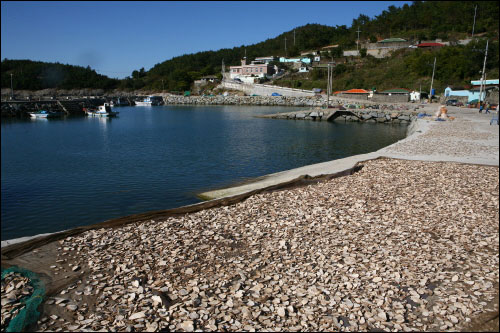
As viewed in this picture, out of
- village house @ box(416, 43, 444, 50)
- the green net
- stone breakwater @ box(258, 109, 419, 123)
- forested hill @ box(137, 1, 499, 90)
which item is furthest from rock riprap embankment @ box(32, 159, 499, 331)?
forested hill @ box(137, 1, 499, 90)

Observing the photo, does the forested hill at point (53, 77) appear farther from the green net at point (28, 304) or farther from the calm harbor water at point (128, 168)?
the green net at point (28, 304)

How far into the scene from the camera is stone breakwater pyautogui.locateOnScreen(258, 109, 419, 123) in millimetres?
41750

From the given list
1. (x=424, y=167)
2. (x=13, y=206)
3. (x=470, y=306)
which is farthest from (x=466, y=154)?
(x=13, y=206)

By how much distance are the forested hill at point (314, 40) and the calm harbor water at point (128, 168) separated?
49.4 m

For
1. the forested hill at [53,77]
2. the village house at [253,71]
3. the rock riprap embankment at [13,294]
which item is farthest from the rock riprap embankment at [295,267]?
the forested hill at [53,77]

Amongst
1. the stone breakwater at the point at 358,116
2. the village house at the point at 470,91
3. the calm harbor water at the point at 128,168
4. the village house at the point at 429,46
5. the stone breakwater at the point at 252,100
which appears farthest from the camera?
the village house at the point at 429,46

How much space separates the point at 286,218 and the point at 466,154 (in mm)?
10133

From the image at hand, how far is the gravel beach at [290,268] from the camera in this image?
15.2ft

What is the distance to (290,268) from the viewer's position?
19.7ft

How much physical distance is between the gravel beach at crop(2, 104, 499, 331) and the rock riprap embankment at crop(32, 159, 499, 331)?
0.8 inches

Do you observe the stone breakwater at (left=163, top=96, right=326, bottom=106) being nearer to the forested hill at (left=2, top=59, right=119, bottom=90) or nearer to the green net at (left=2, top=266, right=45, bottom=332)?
the forested hill at (left=2, top=59, right=119, bottom=90)

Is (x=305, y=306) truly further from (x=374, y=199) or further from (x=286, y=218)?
(x=374, y=199)

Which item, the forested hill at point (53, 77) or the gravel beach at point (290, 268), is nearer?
the gravel beach at point (290, 268)

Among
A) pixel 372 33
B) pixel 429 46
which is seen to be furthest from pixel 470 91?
pixel 372 33
